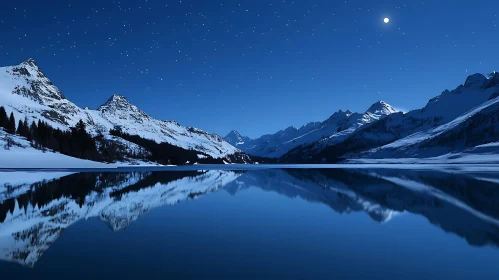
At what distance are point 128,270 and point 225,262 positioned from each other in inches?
136

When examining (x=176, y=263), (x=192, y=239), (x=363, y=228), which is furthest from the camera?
(x=363, y=228)

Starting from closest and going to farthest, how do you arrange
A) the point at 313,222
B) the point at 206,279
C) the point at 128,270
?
the point at 206,279 → the point at 128,270 → the point at 313,222

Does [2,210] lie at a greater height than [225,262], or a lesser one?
greater

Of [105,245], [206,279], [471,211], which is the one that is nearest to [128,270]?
[206,279]

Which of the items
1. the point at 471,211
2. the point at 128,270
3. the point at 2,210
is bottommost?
the point at 471,211

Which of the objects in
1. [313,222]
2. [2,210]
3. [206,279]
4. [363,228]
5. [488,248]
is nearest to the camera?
[206,279]

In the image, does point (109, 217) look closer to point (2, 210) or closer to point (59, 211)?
point (59, 211)

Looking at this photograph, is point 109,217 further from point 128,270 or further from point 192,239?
point 128,270

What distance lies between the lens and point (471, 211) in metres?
24.8

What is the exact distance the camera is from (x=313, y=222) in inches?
854

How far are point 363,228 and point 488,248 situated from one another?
6280 millimetres

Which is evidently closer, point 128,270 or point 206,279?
point 206,279

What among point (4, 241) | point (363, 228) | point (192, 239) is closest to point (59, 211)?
point (4, 241)

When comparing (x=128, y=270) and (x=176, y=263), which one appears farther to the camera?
(x=176, y=263)
